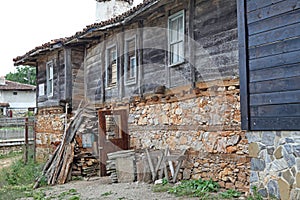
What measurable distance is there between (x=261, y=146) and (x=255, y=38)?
75.4 inches

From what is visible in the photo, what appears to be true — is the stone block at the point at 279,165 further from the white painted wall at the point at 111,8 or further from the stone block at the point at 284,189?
the white painted wall at the point at 111,8

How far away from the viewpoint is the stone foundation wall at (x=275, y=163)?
580cm

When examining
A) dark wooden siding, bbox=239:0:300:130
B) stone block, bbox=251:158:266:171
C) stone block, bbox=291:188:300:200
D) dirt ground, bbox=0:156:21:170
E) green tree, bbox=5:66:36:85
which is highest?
green tree, bbox=5:66:36:85

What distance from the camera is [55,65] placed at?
14.7 metres

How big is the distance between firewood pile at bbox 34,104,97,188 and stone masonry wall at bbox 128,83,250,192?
244cm

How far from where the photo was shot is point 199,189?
7434 millimetres

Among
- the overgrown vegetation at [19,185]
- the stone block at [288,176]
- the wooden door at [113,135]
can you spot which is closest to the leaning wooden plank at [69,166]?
the overgrown vegetation at [19,185]

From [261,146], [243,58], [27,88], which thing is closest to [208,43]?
[243,58]

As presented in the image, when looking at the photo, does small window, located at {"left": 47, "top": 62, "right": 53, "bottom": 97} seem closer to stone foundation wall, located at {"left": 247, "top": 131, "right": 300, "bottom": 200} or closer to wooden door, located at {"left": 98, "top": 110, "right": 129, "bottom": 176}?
wooden door, located at {"left": 98, "top": 110, "right": 129, "bottom": 176}

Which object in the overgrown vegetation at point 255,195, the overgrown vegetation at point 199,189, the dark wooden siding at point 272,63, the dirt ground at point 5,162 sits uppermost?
the dark wooden siding at point 272,63

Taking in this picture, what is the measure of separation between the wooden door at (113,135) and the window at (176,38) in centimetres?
287

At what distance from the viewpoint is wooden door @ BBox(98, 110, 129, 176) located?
36.3 ft

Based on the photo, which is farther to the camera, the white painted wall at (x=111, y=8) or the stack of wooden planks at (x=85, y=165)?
the white painted wall at (x=111, y=8)

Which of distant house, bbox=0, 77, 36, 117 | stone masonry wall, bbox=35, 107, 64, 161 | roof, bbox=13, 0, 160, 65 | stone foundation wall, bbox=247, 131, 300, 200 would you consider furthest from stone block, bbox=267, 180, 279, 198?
distant house, bbox=0, 77, 36, 117
